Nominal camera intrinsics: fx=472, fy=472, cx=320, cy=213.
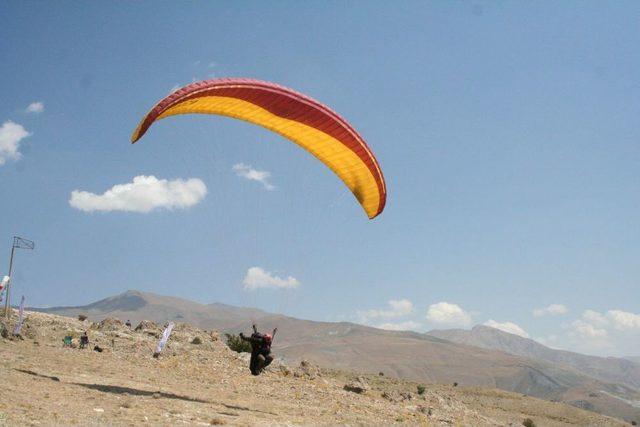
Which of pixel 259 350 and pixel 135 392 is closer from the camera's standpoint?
pixel 135 392

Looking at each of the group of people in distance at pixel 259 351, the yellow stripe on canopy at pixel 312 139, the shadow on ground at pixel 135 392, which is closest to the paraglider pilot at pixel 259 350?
the group of people in distance at pixel 259 351

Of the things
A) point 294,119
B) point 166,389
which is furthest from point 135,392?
point 294,119

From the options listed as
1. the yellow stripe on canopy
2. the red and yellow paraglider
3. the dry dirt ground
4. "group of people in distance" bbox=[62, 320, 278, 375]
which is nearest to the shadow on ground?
the dry dirt ground

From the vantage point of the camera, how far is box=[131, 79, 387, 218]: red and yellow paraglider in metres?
11.0

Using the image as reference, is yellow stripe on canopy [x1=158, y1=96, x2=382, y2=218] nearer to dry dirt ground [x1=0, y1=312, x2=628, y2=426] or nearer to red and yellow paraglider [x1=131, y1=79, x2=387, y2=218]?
red and yellow paraglider [x1=131, y1=79, x2=387, y2=218]

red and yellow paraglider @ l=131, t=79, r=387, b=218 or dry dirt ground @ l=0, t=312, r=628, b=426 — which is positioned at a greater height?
red and yellow paraglider @ l=131, t=79, r=387, b=218

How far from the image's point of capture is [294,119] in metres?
13.1

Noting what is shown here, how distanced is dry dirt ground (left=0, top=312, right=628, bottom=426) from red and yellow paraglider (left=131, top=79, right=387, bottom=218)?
5.55m

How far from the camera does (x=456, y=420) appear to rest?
66.7 ft

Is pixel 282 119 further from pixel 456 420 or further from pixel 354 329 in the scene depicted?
pixel 354 329

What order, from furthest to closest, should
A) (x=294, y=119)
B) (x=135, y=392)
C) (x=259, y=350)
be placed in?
(x=294, y=119)
(x=259, y=350)
(x=135, y=392)

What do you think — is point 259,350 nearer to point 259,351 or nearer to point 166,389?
point 259,351

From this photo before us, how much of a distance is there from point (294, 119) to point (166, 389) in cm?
853

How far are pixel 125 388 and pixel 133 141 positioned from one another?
672cm
